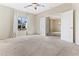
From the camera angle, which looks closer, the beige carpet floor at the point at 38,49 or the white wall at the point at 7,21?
the beige carpet floor at the point at 38,49

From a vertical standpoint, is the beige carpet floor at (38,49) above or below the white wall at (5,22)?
below

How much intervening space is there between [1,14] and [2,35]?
4.13 feet

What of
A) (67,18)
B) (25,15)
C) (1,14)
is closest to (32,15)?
(25,15)

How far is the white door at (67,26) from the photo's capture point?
17.2ft

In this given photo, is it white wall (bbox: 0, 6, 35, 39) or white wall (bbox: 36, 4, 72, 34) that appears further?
white wall (bbox: 0, 6, 35, 39)

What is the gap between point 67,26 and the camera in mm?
5688

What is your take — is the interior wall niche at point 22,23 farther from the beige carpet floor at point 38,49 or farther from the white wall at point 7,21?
the beige carpet floor at point 38,49

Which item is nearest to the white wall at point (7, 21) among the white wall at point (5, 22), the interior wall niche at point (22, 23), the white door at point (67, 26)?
the white wall at point (5, 22)

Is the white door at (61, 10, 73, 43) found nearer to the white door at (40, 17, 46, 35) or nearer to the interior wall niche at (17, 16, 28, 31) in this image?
the white door at (40, 17, 46, 35)

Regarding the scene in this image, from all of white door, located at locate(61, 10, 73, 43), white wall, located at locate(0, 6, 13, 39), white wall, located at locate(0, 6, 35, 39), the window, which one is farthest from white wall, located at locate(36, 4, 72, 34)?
white wall, located at locate(0, 6, 13, 39)

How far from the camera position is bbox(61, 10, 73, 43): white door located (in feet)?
17.2

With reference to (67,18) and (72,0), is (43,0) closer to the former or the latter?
(72,0)

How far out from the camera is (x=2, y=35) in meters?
6.30

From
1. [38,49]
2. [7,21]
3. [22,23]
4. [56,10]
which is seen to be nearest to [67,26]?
[56,10]
